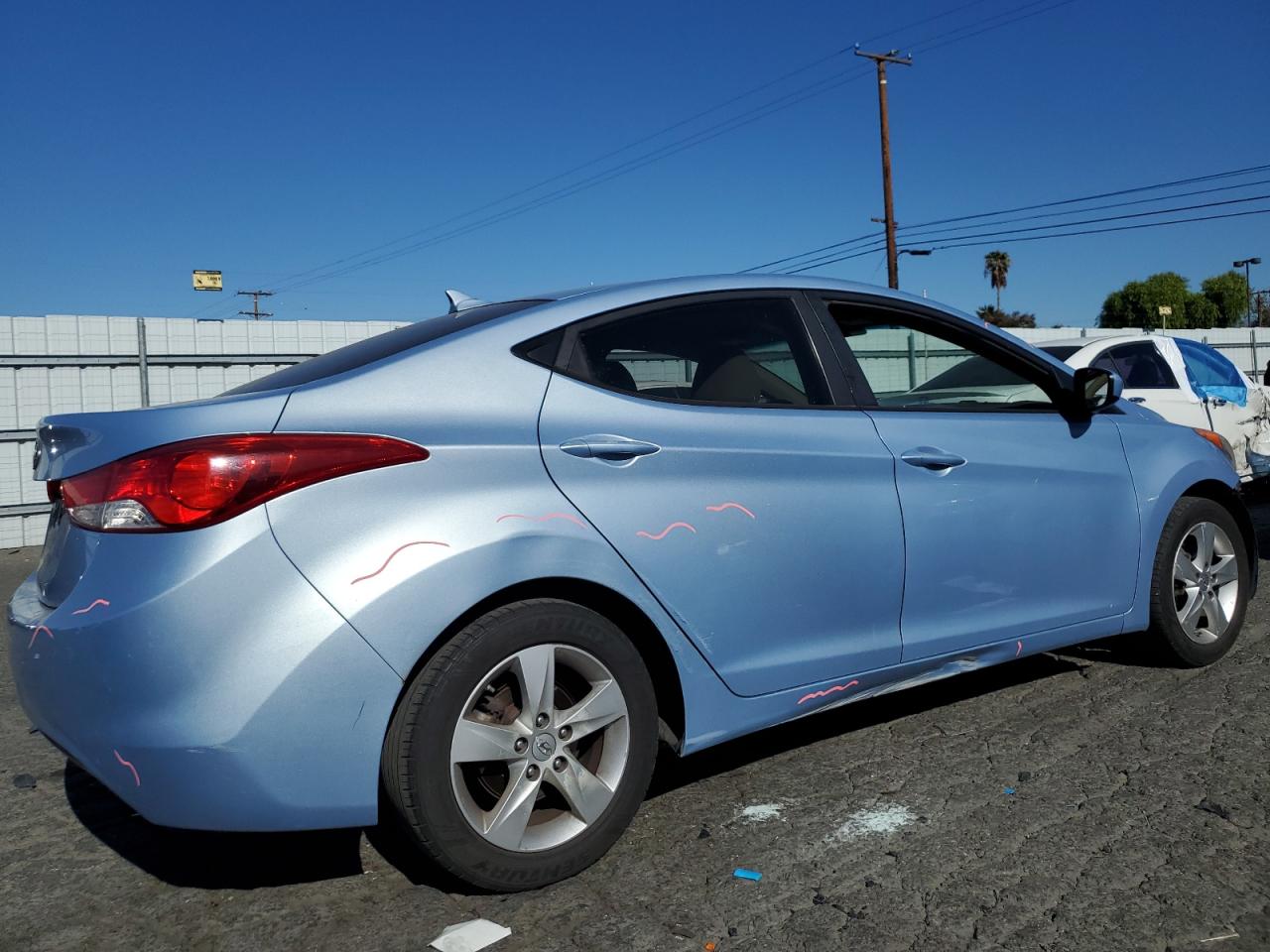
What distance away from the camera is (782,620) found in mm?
3158

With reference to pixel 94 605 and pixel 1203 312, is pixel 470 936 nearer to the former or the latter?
pixel 94 605

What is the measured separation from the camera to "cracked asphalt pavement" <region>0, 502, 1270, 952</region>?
259cm

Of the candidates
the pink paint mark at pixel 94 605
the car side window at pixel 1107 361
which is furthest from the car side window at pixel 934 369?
the car side window at pixel 1107 361

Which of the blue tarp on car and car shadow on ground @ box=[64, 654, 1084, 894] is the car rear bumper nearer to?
car shadow on ground @ box=[64, 654, 1084, 894]

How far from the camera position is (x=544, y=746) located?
273 centimetres

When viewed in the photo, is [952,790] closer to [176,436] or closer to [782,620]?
[782,620]

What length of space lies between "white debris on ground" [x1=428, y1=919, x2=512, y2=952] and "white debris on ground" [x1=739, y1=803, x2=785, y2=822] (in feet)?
3.00

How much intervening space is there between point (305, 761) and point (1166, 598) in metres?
3.41

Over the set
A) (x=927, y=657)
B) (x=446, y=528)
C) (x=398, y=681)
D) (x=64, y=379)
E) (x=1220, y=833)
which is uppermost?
(x=64, y=379)

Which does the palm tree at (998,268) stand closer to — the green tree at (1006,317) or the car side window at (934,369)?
the green tree at (1006,317)

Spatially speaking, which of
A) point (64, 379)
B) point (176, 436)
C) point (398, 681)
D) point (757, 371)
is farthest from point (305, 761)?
point (64, 379)

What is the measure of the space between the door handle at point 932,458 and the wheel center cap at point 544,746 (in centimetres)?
146

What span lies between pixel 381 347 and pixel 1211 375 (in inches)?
313

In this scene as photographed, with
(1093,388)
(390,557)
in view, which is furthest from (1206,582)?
(390,557)
